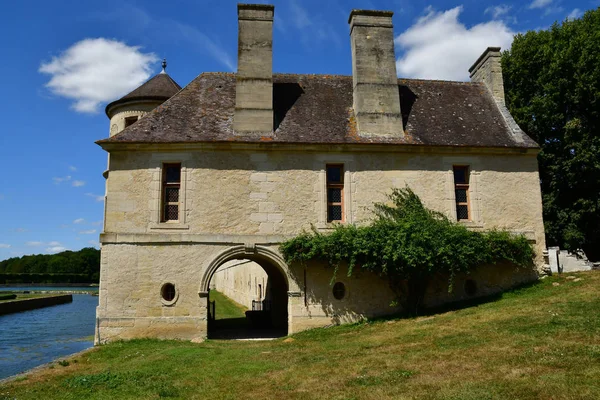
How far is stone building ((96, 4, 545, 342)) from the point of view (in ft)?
42.3

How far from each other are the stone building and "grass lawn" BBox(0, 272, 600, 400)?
4.76 ft

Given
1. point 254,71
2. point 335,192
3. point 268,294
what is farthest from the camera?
point 268,294

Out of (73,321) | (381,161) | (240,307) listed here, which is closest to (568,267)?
(381,161)

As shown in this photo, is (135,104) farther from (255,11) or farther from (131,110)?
(255,11)

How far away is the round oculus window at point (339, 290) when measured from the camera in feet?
43.9

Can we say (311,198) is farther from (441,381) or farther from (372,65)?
(441,381)

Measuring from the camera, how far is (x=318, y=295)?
1324 centimetres

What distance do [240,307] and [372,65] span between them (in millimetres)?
17393

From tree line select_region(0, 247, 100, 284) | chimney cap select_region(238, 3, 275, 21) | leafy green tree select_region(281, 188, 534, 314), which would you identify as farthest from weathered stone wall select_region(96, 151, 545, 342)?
tree line select_region(0, 247, 100, 284)

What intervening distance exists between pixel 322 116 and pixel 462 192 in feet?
15.9

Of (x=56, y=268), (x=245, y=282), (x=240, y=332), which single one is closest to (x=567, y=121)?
(x=240, y=332)

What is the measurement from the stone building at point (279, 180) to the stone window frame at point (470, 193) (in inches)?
1.2

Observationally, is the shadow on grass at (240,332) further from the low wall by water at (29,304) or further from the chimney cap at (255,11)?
the low wall by water at (29,304)

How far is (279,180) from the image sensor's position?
44.7 ft
